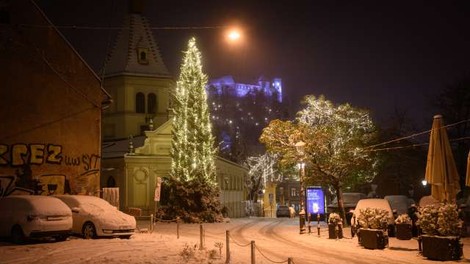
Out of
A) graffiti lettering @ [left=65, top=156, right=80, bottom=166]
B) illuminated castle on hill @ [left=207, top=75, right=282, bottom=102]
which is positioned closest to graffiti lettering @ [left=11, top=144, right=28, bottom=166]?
graffiti lettering @ [left=65, top=156, right=80, bottom=166]

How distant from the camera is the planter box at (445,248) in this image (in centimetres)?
1717

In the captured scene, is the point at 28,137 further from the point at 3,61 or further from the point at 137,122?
the point at 137,122

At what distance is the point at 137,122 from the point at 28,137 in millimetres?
22546

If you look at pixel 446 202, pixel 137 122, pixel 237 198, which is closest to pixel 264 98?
pixel 237 198

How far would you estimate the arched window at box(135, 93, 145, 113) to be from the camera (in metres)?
A: 50.8

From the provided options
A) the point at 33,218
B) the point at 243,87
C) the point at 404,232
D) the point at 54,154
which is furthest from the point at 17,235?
the point at 243,87

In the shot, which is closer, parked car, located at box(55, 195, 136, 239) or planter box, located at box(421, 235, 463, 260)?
planter box, located at box(421, 235, 463, 260)

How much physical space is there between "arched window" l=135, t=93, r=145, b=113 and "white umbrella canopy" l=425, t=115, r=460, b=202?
3468 cm

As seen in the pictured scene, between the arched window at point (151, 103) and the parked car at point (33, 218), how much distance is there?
102ft

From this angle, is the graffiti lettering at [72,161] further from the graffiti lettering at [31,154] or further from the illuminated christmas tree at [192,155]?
the illuminated christmas tree at [192,155]

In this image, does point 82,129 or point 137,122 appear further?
point 137,122

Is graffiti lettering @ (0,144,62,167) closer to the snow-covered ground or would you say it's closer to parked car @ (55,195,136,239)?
parked car @ (55,195,136,239)

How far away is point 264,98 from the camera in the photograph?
117062 mm

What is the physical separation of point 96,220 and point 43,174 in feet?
28.5
